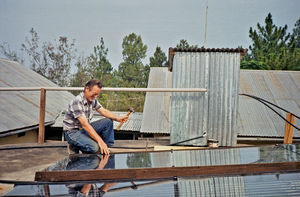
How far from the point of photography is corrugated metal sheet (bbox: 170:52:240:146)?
406cm

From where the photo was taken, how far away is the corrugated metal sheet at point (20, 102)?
864 cm

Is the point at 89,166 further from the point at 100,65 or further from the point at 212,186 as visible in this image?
the point at 100,65

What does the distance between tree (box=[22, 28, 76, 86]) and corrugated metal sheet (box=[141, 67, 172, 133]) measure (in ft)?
74.3

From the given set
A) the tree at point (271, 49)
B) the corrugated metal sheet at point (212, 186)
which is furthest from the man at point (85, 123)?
the tree at point (271, 49)

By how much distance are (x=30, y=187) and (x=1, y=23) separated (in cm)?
12170

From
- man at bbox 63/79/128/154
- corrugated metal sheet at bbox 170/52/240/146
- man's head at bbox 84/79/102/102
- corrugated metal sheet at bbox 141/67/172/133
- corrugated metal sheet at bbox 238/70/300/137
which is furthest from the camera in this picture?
corrugated metal sheet at bbox 141/67/172/133

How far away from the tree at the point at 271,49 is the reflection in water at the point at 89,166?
24.0 metres

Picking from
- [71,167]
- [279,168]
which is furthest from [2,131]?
[279,168]

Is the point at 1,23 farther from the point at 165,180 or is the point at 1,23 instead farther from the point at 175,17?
the point at 165,180

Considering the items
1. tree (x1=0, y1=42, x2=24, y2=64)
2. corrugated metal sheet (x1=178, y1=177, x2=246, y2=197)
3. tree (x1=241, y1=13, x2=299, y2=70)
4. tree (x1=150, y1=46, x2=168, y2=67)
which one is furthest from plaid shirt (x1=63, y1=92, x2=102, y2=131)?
tree (x1=150, y1=46, x2=168, y2=67)

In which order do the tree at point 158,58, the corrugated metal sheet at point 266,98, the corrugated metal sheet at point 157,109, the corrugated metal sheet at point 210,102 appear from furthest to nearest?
the tree at point 158,58, the corrugated metal sheet at point 157,109, the corrugated metal sheet at point 266,98, the corrugated metal sheet at point 210,102

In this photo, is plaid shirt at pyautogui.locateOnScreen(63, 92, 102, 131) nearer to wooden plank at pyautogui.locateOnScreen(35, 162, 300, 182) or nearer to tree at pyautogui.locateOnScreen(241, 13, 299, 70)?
wooden plank at pyautogui.locateOnScreen(35, 162, 300, 182)

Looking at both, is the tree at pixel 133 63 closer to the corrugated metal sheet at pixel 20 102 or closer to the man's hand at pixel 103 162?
the corrugated metal sheet at pixel 20 102

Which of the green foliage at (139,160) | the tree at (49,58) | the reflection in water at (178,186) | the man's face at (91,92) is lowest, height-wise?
the reflection in water at (178,186)
